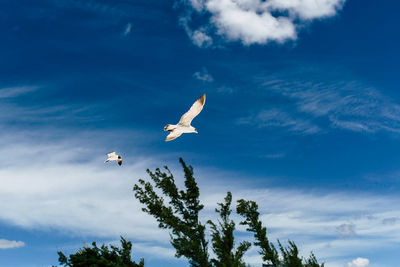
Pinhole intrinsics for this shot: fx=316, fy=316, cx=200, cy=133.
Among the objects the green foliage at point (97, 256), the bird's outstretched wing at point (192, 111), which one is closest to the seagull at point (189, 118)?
the bird's outstretched wing at point (192, 111)

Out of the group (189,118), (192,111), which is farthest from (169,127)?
(192,111)

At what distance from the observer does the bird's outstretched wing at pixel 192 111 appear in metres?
11.8

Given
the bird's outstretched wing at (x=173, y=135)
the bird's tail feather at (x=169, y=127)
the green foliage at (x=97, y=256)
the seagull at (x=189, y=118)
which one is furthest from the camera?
the green foliage at (x=97, y=256)

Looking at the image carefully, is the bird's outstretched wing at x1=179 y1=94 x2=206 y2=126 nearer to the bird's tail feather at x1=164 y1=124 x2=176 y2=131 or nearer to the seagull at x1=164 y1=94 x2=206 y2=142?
the seagull at x1=164 y1=94 x2=206 y2=142

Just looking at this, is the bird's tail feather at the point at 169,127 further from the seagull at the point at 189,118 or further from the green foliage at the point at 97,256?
the green foliage at the point at 97,256

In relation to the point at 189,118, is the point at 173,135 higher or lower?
lower

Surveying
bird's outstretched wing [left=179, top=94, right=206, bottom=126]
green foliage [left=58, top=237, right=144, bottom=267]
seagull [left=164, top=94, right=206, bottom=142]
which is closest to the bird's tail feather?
seagull [left=164, top=94, right=206, bottom=142]

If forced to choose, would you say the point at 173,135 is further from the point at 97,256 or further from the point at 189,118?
Answer: the point at 97,256

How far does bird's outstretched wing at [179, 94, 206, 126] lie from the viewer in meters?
11.8

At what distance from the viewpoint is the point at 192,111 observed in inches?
469

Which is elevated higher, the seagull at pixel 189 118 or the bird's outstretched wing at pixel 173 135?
the seagull at pixel 189 118

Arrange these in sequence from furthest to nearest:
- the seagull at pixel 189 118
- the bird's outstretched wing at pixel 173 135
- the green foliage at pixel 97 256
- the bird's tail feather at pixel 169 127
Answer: the green foliage at pixel 97 256 < the seagull at pixel 189 118 < the bird's tail feather at pixel 169 127 < the bird's outstretched wing at pixel 173 135

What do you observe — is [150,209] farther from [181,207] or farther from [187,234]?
[187,234]

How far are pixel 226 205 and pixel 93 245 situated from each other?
9.25 metres
